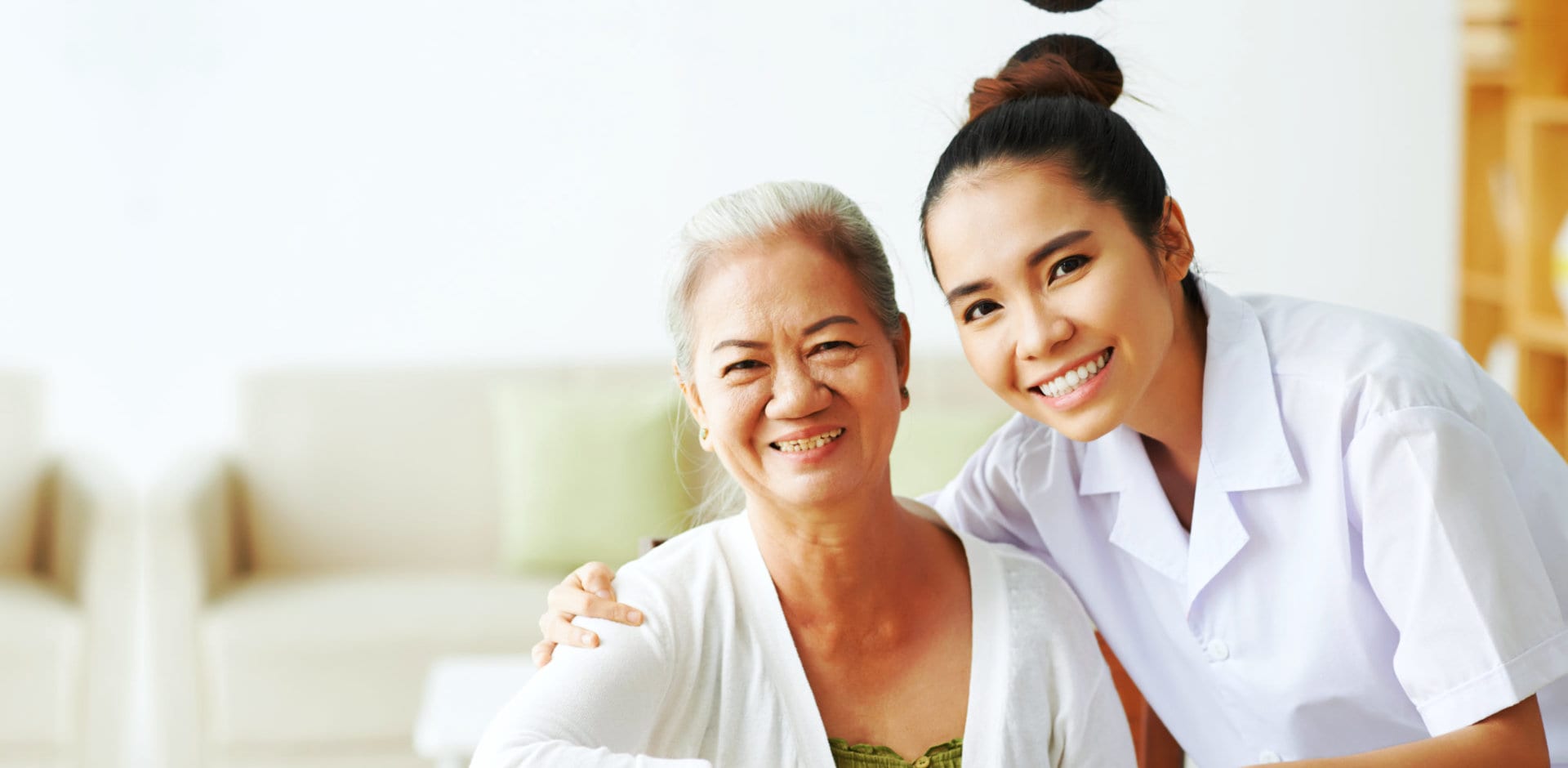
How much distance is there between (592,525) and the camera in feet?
12.0

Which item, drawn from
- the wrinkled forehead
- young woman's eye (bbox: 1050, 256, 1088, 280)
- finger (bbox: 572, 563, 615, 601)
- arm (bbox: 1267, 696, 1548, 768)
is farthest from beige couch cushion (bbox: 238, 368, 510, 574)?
arm (bbox: 1267, 696, 1548, 768)

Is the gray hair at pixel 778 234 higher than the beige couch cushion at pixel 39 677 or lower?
higher

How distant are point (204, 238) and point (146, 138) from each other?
33 centimetres

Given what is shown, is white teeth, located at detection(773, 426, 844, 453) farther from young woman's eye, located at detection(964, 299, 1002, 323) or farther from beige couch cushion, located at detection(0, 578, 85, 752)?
beige couch cushion, located at detection(0, 578, 85, 752)

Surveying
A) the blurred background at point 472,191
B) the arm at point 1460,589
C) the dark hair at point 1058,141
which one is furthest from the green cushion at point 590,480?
the arm at point 1460,589

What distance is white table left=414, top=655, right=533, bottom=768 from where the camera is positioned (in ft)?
7.14

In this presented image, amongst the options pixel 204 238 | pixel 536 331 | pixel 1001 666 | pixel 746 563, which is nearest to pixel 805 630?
pixel 746 563

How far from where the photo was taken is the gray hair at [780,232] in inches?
55.1

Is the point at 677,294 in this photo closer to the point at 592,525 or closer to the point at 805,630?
the point at 805,630

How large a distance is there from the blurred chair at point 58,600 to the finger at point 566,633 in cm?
257

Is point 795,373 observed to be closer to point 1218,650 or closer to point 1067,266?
point 1067,266

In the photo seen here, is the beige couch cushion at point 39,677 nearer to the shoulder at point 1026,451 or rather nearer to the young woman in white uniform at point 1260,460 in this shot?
the young woman in white uniform at point 1260,460

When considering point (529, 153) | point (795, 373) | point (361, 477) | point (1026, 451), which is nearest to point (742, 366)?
point (795, 373)

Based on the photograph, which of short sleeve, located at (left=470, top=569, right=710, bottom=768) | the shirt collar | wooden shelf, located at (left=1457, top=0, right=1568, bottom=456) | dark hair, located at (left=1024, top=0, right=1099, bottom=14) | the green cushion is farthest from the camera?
wooden shelf, located at (left=1457, top=0, right=1568, bottom=456)
